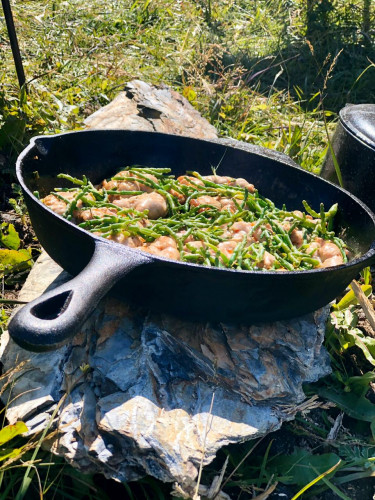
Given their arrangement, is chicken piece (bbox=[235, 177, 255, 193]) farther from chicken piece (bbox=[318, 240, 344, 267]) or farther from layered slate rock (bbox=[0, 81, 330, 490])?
layered slate rock (bbox=[0, 81, 330, 490])

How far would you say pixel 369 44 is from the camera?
6902 millimetres

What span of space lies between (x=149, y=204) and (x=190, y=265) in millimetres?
722

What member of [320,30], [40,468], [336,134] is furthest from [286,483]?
[320,30]

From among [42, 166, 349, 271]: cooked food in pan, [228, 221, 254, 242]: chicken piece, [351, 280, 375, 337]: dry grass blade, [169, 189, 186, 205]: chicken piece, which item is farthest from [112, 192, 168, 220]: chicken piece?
[351, 280, 375, 337]: dry grass blade

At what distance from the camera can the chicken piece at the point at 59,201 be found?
2.72 m

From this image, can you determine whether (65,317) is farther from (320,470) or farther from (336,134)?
(336,134)

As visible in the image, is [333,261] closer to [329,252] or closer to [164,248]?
[329,252]

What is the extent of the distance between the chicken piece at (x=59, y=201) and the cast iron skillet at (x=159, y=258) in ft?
0.46

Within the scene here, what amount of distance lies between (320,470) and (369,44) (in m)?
5.81

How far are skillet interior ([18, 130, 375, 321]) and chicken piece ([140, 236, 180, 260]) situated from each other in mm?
191

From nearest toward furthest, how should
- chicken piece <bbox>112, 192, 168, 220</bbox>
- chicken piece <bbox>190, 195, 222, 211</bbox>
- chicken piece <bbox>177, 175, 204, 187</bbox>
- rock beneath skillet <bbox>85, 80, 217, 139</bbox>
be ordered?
1. chicken piece <bbox>112, 192, 168, 220</bbox>
2. chicken piece <bbox>190, 195, 222, 211</bbox>
3. chicken piece <bbox>177, 175, 204, 187</bbox>
4. rock beneath skillet <bbox>85, 80, 217, 139</bbox>

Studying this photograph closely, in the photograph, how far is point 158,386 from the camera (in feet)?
8.04

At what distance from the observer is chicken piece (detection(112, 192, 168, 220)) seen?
9.08ft

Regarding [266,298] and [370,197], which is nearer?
[266,298]
